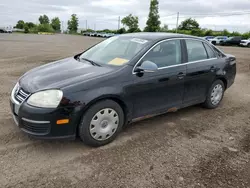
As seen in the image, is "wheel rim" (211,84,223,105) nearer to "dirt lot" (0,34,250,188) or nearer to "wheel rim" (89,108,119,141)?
"dirt lot" (0,34,250,188)

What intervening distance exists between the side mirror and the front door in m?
0.10

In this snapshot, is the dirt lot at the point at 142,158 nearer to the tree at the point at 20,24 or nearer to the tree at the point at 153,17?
the tree at the point at 153,17

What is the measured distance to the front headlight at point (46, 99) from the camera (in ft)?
9.16

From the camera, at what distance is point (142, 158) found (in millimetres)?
3000

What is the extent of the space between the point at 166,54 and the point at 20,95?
232 cm

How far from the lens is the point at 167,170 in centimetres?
278

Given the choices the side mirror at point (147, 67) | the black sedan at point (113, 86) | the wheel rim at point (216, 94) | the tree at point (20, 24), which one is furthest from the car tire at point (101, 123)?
the tree at point (20, 24)

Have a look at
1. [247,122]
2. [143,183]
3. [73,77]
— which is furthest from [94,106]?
[247,122]

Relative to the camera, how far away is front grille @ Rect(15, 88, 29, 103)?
116 inches

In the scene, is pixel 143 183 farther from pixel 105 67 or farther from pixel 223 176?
pixel 105 67

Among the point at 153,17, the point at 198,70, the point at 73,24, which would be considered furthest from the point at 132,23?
the point at 198,70

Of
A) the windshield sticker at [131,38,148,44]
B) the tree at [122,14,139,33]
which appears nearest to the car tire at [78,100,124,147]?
the windshield sticker at [131,38,148,44]

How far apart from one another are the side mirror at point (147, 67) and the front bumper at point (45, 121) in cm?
114

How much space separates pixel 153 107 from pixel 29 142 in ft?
6.28
